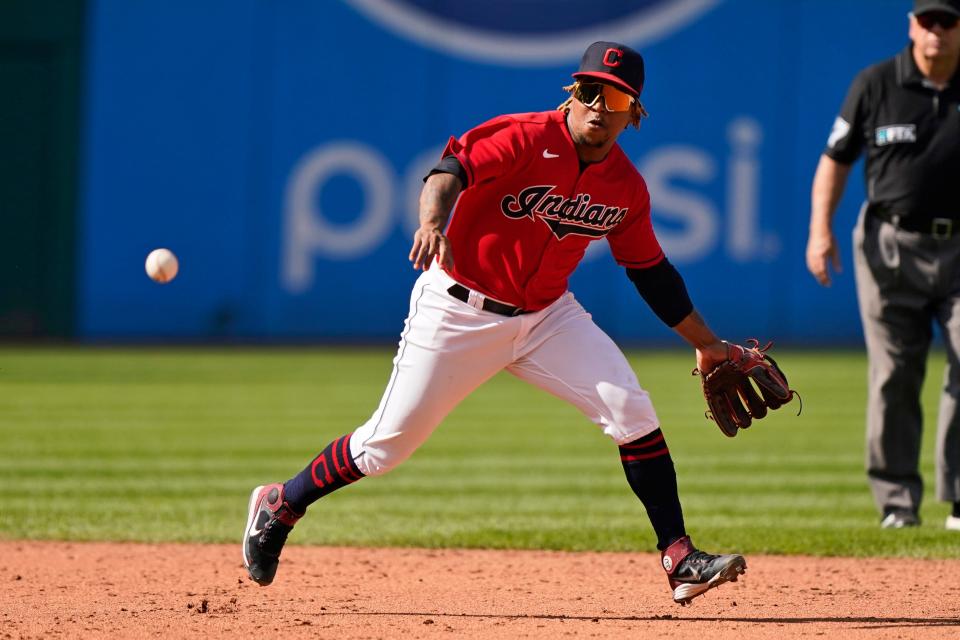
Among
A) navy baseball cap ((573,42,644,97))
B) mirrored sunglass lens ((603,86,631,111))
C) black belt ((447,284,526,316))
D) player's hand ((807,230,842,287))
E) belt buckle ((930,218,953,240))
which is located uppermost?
navy baseball cap ((573,42,644,97))

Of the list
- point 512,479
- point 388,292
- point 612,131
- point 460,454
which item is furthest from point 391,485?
point 388,292

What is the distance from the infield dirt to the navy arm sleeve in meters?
0.99

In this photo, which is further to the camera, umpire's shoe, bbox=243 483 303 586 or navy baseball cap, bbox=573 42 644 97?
umpire's shoe, bbox=243 483 303 586

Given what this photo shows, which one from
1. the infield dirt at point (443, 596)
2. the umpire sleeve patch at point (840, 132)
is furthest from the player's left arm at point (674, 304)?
the umpire sleeve patch at point (840, 132)

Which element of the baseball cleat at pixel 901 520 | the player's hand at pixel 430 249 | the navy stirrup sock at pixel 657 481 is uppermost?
the player's hand at pixel 430 249

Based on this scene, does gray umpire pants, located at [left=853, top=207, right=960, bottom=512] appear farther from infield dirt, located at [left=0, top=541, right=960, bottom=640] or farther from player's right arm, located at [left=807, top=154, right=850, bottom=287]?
infield dirt, located at [left=0, top=541, right=960, bottom=640]

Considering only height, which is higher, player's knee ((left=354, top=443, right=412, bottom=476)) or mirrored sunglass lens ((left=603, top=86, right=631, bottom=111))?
mirrored sunglass lens ((left=603, top=86, right=631, bottom=111))

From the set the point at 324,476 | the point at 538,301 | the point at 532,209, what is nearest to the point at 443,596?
the point at 324,476

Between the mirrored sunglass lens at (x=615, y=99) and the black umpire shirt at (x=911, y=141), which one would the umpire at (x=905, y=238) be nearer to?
the black umpire shirt at (x=911, y=141)

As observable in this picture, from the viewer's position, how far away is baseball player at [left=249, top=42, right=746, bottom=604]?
439cm

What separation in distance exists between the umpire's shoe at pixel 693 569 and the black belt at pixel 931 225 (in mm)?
2343

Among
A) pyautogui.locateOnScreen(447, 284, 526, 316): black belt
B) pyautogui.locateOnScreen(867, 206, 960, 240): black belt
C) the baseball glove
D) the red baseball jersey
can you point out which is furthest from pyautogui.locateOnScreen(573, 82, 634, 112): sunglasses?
pyautogui.locateOnScreen(867, 206, 960, 240): black belt

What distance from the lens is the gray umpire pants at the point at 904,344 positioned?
6.23m

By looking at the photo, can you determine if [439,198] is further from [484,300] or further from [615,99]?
[615,99]
